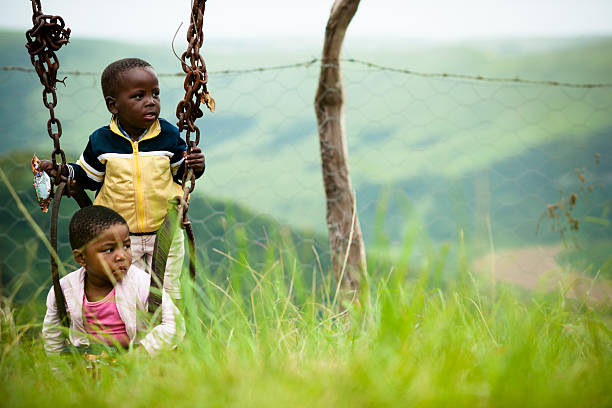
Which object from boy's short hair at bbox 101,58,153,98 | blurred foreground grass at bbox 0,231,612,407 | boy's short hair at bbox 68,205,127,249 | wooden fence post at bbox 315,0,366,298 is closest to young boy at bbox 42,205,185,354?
boy's short hair at bbox 68,205,127,249

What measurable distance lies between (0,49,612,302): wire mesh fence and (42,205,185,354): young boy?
157 centimetres

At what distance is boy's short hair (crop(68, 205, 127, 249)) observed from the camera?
169 centimetres

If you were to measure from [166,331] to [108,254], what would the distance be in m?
0.33

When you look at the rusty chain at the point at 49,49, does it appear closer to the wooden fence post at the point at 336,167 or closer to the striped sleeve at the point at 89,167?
the striped sleeve at the point at 89,167

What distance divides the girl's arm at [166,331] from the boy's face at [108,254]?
7.3 inches

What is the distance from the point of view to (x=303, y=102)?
3.72m

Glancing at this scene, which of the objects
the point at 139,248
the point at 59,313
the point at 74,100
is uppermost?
the point at 74,100

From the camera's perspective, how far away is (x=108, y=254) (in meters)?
1.70

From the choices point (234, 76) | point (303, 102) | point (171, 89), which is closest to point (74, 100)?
point (171, 89)

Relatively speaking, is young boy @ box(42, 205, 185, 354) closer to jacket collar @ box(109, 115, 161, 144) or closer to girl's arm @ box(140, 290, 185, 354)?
girl's arm @ box(140, 290, 185, 354)

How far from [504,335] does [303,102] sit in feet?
8.13

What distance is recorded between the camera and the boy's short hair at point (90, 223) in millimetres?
1691

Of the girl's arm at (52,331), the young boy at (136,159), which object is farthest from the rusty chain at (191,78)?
the girl's arm at (52,331)

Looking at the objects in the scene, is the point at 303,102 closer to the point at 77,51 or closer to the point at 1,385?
the point at 77,51
